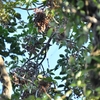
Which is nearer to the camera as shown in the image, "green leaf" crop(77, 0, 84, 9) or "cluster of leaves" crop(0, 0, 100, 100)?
"green leaf" crop(77, 0, 84, 9)

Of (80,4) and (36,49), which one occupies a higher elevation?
(36,49)

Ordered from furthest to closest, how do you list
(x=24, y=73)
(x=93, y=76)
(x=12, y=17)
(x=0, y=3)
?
1. (x=12, y=17)
2. (x=0, y=3)
3. (x=24, y=73)
4. (x=93, y=76)

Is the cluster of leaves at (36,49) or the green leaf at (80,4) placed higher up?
the cluster of leaves at (36,49)

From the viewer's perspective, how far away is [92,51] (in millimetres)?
2387

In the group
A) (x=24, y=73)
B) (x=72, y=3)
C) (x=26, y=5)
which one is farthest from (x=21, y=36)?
(x=72, y=3)

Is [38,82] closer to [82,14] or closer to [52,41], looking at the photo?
[52,41]

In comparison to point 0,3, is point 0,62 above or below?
below

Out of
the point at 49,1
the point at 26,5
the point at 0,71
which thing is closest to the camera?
the point at 0,71

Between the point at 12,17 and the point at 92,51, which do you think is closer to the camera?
the point at 92,51

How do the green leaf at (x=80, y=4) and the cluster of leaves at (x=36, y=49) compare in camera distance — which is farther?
the cluster of leaves at (x=36, y=49)

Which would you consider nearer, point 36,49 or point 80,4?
point 80,4

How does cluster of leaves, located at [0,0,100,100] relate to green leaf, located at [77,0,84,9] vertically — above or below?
above

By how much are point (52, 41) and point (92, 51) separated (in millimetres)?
3492

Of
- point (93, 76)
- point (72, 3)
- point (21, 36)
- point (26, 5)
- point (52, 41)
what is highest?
point (26, 5)
